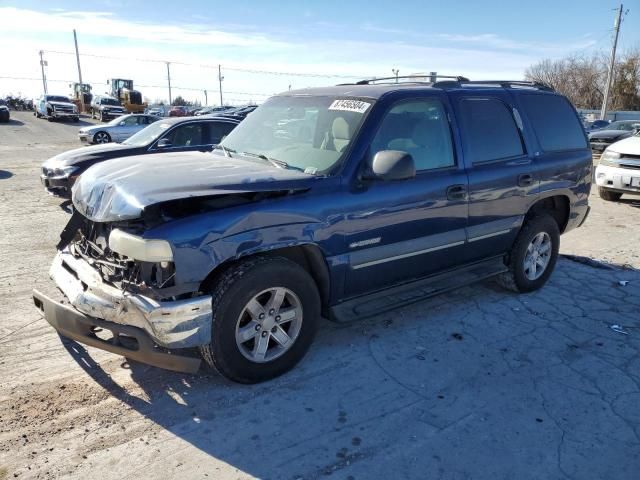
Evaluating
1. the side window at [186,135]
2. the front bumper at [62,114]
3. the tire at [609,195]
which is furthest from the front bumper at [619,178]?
the front bumper at [62,114]

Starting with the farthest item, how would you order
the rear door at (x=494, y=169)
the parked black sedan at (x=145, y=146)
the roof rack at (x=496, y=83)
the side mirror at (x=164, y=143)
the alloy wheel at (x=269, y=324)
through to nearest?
the side mirror at (x=164, y=143) < the parked black sedan at (x=145, y=146) < the roof rack at (x=496, y=83) < the rear door at (x=494, y=169) < the alloy wheel at (x=269, y=324)

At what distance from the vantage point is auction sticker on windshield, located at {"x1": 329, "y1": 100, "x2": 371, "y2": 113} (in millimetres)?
3891

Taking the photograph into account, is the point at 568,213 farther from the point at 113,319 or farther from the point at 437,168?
the point at 113,319

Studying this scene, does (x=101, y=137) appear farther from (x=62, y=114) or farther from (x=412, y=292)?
(x=62, y=114)

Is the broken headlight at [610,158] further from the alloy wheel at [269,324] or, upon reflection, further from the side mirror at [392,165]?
the alloy wheel at [269,324]

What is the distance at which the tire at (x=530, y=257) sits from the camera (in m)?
5.04

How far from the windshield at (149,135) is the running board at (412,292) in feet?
22.2

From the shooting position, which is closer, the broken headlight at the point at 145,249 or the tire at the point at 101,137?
the broken headlight at the point at 145,249

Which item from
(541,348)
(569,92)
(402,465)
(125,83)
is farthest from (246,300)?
(569,92)

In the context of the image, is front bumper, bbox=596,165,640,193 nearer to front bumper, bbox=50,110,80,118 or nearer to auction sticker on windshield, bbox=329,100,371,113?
auction sticker on windshield, bbox=329,100,371,113

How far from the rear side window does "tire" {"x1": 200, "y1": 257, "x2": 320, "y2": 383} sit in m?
3.07

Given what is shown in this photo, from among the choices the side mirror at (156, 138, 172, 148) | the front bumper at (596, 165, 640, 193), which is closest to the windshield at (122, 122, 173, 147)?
the side mirror at (156, 138, 172, 148)

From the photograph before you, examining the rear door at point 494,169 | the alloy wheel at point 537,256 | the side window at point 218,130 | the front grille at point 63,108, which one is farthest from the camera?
the front grille at point 63,108

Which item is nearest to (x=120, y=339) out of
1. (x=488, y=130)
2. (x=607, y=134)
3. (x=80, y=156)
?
(x=488, y=130)
